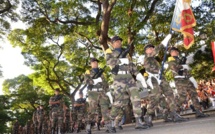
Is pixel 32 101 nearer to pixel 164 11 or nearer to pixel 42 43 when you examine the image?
pixel 42 43

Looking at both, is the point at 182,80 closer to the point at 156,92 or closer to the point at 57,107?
the point at 156,92

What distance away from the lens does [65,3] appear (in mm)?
14836

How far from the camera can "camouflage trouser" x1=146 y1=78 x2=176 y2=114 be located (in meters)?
6.06

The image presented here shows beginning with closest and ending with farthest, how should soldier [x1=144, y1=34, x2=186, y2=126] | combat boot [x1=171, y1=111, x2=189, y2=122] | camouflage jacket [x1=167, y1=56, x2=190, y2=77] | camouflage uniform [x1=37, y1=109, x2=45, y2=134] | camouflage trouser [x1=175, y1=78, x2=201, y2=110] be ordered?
combat boot [x1=171, y1=111, x2=189, y2=122]
soldier [x1=144, y1=34, x2=186, y2=126]
camouflage trouser [x1=175, y1=78, x2=201, y2=110]
camouflage jacket [x1=167, y1=56, x2=190, y2=77]
camouflage uniform [x1=37, y1=109, x2=45, y2=134]

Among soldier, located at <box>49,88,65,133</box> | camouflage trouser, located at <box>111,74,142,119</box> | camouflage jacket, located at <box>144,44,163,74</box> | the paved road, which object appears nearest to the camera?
the paved road

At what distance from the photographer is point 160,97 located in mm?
6105

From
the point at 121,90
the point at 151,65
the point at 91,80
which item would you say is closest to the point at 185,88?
the point at 151,65

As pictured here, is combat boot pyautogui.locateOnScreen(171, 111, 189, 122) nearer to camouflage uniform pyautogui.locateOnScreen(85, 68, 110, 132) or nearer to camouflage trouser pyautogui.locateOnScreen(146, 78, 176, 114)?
camouflage trouser pyautogui.locateOnScreen(146, 78, 176, 114)

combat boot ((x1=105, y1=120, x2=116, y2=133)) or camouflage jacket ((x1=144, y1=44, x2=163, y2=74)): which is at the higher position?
camouflage jacket ((x1=144, y1=44, x2=163, y2=74))

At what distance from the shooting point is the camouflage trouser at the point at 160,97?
19.9 feet

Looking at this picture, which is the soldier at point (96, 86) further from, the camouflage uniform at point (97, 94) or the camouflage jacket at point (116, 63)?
the camouflage jacket at point (116, 63)

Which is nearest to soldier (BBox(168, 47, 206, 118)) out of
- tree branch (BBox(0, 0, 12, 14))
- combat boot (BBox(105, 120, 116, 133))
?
combat boot (BBox(105, 120, 116, 133))

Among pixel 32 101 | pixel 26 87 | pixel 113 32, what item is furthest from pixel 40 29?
pixel 26 87

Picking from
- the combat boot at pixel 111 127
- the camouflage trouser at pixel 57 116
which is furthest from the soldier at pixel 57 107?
the combat boot at pixel 111 127
